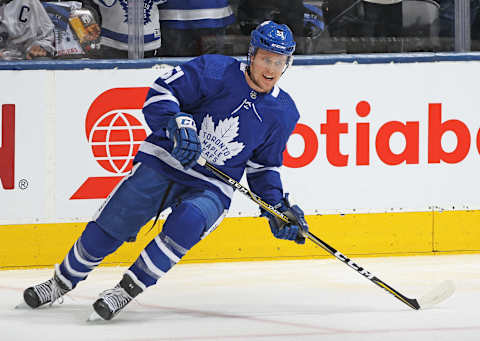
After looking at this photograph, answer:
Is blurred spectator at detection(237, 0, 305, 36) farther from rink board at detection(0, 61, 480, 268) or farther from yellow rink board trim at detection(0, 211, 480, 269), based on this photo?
yellow rink board trim at detection(0, 211, 480, 269)

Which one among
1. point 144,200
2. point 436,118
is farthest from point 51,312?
point 436,118

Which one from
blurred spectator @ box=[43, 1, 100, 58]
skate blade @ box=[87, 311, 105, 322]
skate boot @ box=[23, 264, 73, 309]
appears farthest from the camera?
blurred spectator @ box=[43, 1, 100, 58]

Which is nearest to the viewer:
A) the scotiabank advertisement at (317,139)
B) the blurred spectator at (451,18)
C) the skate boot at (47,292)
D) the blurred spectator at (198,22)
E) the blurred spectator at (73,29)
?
the skate boot at (47,292)

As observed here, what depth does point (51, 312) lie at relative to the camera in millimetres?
3064

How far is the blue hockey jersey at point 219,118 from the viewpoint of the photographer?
301 cm

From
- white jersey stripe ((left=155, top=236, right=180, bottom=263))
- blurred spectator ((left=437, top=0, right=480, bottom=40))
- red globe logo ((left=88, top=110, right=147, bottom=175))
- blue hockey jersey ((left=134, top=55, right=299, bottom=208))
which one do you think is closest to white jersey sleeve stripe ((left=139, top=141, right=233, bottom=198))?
blue hockey jersey ((left=134, top=55, right=299, bottom=208))

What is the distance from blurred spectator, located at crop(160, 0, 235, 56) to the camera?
167 inches

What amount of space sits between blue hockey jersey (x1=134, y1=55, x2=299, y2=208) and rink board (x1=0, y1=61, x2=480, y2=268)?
101 centimetres

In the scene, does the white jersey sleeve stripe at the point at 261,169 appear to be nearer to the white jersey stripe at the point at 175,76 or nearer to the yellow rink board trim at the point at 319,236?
the white jersey stripe at the point at 175,76

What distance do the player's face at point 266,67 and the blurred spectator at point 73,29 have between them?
1.31m

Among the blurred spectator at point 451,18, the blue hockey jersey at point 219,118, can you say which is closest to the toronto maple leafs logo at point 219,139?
the blue hockey jersey at point 219,118

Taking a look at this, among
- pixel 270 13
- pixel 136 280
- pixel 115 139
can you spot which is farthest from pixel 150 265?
pixel 270 13

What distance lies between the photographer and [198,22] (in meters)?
4.25

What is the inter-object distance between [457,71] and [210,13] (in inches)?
45.7
